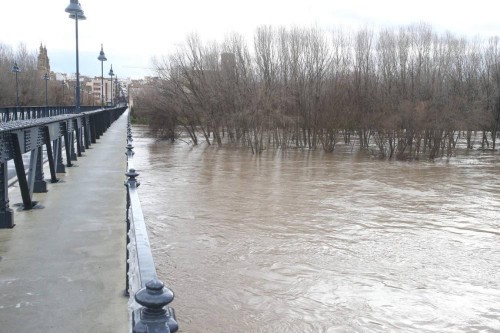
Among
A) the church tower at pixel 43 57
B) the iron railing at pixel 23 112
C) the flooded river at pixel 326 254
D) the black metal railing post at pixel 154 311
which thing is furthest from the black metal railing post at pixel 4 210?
the church tower at pixel 43 57

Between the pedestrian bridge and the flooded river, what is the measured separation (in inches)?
86.4

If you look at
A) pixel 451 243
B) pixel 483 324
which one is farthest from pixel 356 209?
pixel 483 324

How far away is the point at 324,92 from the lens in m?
49.1

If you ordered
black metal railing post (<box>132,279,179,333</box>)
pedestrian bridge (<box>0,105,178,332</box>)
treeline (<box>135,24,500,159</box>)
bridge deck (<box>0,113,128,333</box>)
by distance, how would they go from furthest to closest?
1. treeline (<box>135,24,500,159</box>)
2. bridge deck (<box>0,113,128,333</box>)
3. pedestrian bridge (<box>0,105,178,332</box>)
4. black metal railing post (<box>132,279,179,333</box>)

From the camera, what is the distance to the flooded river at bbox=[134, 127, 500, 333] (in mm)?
8547

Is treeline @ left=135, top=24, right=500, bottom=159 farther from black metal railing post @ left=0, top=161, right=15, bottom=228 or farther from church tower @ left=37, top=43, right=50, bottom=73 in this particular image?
church tower @ left=37, top=43, right=50, bottom=73

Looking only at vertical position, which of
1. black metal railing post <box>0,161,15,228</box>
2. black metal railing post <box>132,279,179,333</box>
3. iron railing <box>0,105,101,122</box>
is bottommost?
black metal railing post <box>0,161,15,228</box>

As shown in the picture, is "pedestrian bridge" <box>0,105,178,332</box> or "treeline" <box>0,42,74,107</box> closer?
"pedestrian bridge" <box>0,105,178,332</box>

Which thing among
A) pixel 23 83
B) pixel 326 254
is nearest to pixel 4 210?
pixel 326 254

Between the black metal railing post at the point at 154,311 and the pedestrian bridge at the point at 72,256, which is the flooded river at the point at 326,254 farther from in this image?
the black metal railing post at the point at 154,311

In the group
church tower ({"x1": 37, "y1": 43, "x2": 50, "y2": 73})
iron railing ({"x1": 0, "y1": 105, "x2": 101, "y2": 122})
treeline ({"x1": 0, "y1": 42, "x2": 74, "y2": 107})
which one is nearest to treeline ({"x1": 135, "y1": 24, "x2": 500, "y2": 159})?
iron railing ({"x1": 0, "y1": 105, "x2": 101, "y2": 122})

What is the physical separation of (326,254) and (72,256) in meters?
7.13

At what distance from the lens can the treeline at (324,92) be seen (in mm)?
45688

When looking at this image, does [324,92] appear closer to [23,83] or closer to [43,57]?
[23,83]
